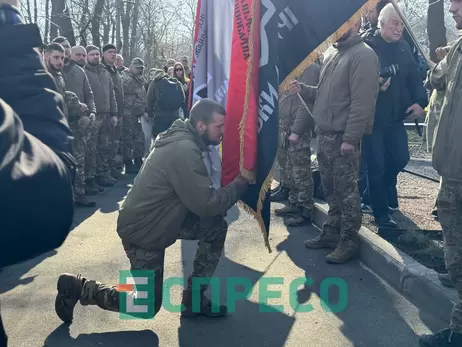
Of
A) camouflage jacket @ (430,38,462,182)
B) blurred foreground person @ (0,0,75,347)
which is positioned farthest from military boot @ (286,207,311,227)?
blurred foreground person @ (0,0,75,347)

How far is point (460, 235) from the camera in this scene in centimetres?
347

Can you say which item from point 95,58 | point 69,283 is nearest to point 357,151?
point 69,283

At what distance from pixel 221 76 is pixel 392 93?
1.95 meters

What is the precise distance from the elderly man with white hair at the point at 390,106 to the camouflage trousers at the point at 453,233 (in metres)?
2.52

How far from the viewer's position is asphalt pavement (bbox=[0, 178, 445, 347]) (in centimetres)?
377

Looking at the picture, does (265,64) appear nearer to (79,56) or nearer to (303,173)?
(303,173)

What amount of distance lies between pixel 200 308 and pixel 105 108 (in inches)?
240

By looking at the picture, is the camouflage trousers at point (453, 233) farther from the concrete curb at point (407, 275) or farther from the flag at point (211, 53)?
the flag at point (211, 53)

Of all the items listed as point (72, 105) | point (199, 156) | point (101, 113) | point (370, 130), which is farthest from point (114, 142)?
point (199, 156)

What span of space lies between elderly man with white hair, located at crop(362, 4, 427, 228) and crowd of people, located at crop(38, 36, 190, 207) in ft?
13.3

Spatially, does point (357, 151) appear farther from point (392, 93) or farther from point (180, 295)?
point (180, 295)

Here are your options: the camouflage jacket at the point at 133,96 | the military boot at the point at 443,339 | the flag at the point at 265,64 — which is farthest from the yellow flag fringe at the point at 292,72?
the camouflage jacket at the point at 133,96

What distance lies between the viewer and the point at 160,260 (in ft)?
12.8

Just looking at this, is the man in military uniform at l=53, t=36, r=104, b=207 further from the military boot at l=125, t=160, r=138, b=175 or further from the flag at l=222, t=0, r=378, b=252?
the flag at l=222, t=0, r=378, b=252
